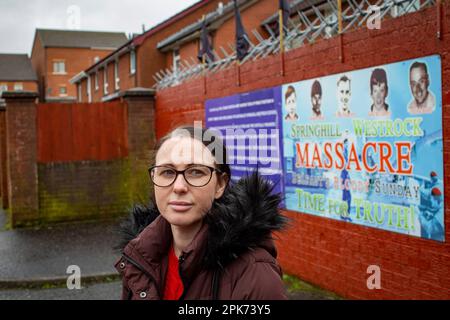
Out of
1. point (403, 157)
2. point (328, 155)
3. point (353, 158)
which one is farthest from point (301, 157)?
point (403, 157)

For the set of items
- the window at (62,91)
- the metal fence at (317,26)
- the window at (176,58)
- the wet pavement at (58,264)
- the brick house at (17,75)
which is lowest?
the wet pavement at (58,264)

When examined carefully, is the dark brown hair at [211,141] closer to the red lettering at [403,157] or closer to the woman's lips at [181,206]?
the woman's lips at [181,206]

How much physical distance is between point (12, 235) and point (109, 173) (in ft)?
8.58

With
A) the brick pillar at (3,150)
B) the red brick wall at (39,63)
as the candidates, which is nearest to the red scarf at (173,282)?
the brick pillar at (3,150)

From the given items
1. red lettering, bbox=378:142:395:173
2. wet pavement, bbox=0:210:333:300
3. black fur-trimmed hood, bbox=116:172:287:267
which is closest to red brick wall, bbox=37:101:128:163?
wet pavement, bbox=0:210:333:300

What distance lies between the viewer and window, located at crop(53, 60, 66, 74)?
189 ft

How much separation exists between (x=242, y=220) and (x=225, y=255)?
157 mm

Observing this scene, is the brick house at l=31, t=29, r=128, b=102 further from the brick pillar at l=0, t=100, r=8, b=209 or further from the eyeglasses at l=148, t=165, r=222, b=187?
the eyeglasses at l=148, t=165, r=222, b=187

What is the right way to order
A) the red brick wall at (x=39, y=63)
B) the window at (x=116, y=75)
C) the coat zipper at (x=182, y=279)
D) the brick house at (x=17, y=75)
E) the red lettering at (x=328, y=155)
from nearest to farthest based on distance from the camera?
the coat zipper at (x=182, y=279) < the red lettering at (x=328, y=155) < the window at (x=116, y=75) < the red brick wall at (x=39, y=63) < the brick house at (x=17, y=75)

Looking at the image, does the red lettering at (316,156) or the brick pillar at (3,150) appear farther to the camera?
the brick pillar at (3,150)

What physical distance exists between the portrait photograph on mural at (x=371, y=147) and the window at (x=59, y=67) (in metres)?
54.8

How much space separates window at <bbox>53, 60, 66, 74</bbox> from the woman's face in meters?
59.0

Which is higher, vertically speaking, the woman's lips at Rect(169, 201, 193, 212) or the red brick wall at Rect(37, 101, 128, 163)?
the red brick wall at Rect(37, 101, 128, 163)

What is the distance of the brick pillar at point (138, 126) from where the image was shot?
40.7 ft
